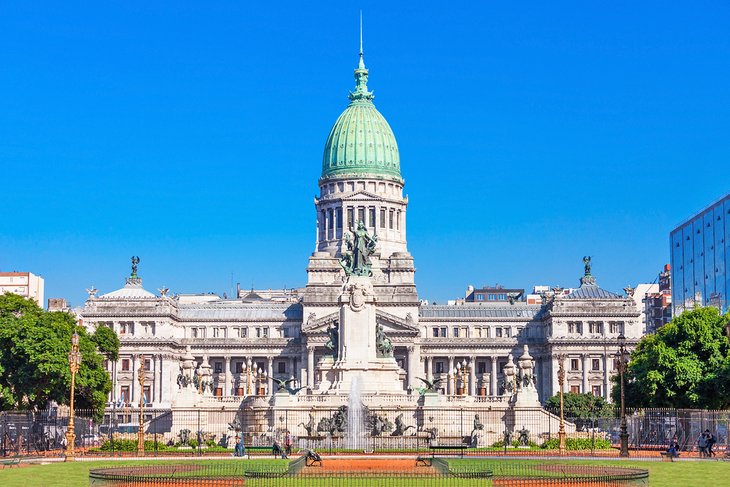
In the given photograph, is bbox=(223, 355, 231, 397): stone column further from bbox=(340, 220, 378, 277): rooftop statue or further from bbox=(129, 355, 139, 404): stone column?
bbox=(340, 220, 378, 277): rooftop statue

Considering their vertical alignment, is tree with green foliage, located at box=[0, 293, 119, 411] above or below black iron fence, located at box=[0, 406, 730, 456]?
above

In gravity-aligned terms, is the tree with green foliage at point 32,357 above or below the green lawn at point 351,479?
above

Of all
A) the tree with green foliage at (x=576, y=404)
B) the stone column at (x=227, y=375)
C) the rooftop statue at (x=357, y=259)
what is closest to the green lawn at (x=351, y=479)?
the rooftop statue at (x=357, y=259)

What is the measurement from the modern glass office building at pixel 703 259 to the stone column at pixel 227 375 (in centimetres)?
6869

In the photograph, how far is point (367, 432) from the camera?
78.8 meters

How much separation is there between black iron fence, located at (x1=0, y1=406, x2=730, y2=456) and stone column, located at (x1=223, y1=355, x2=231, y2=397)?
3466 inches

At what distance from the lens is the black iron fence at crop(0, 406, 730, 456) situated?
72125mm

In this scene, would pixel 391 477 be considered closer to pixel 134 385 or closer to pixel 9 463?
pixel 9 463

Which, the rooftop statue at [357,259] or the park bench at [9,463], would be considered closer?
the park bench at [9,463]

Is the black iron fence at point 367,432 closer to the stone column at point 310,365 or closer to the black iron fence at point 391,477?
the black iron fence at point 391,477

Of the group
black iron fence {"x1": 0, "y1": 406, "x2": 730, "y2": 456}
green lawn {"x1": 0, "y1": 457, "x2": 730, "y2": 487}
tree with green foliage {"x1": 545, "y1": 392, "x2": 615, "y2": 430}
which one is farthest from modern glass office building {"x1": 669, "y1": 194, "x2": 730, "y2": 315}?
green lawn {"x1": 0, "y1": 457, "x2": 730, "y2": 487}

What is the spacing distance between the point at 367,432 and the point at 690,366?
30.6 meters

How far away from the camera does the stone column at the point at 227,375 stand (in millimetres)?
181125

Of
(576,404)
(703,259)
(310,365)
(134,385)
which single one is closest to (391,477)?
(703,259)
